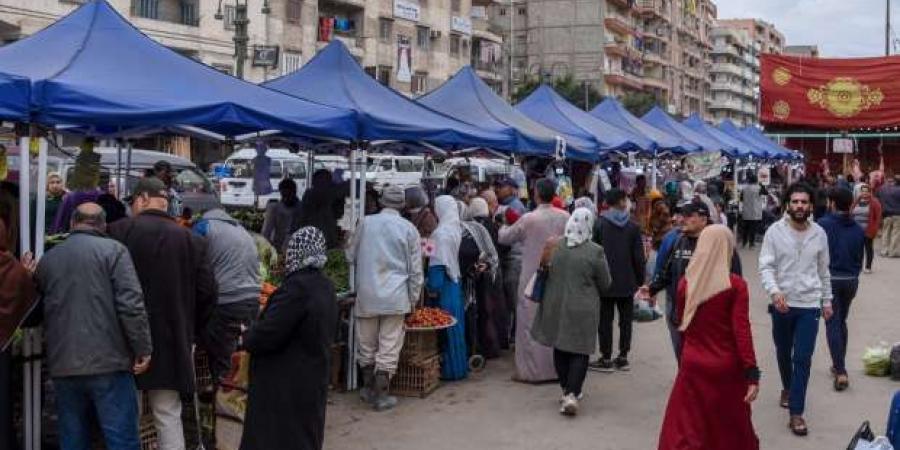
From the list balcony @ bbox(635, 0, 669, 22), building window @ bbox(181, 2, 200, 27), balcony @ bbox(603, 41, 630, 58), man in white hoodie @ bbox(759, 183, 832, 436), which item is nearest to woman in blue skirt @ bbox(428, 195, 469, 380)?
man in white hoodie @ bbox(759, 183, 832, 436)

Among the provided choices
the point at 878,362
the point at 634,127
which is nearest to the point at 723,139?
the point at 634,127

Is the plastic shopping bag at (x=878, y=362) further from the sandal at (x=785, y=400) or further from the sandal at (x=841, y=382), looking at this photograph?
the sandal at (x=785, y=400)

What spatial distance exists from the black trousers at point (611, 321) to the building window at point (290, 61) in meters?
28.2

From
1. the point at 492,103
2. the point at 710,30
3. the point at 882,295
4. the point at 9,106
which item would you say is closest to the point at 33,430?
the point at 9,106

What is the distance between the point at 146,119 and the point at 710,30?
358 ft

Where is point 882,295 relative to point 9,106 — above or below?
below

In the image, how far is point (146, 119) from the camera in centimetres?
582

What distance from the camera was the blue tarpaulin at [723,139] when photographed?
2236cm

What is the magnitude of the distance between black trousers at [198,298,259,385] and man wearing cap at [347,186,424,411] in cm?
113

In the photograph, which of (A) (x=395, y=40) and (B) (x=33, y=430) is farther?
(A) (x=395, y=40)

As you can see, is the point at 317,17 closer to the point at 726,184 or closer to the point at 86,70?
the point at 726,184

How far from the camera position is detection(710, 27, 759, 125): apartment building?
110 meters

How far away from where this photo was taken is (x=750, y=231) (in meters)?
20.7

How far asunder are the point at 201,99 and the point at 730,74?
370 feet
